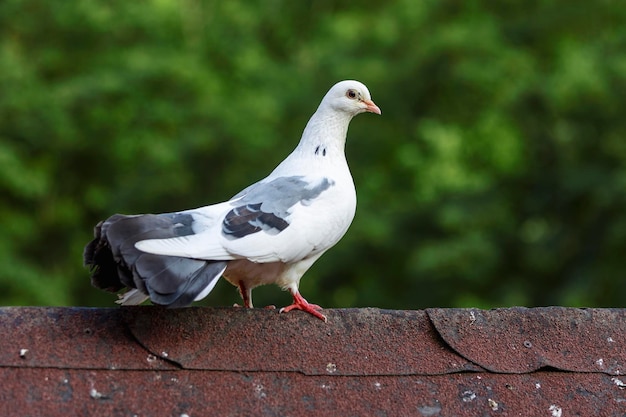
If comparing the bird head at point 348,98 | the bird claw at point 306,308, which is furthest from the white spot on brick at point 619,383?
the bird head at point 348,98

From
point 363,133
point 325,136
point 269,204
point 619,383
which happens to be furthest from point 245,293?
point 363,133

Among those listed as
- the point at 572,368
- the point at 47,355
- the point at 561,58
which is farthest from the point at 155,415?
the point at 561,58

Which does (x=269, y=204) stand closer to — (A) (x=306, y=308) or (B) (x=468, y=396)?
(A) (x=306, y=308)

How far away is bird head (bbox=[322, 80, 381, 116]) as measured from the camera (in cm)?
473

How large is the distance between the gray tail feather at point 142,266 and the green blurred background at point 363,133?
6.91 m

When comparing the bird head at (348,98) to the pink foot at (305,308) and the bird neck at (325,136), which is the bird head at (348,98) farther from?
the pink foot at (305,308)

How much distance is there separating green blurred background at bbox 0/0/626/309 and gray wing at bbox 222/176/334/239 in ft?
20.0

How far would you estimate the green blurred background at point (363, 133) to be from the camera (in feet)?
35.7

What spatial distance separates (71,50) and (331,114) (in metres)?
11.8

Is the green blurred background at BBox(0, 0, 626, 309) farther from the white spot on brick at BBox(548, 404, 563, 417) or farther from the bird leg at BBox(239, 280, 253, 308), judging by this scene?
Answer: the white spot on brick at BBox(548, 404, 563, 417)

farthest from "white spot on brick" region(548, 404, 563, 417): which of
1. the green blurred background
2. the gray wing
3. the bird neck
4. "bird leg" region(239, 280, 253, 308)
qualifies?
the green blurred background

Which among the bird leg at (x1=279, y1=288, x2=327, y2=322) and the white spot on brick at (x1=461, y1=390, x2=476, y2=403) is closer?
the white spot on brick at (x1=461, y1=390, x2=476, y2=403)

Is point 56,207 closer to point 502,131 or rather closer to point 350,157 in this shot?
point 350,157

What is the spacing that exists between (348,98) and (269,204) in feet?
3.25
